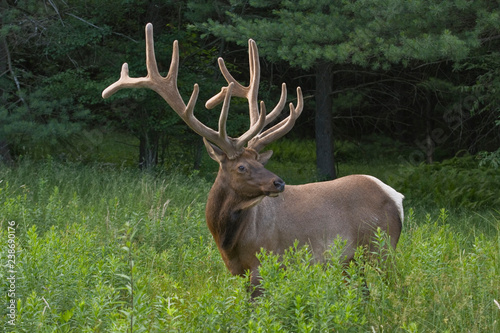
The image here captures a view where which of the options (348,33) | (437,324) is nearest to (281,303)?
(437,324)

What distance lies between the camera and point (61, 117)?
9.88 metres

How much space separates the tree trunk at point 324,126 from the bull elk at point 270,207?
25.7 ft

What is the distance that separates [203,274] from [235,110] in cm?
771

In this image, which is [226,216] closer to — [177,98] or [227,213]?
[227,213]

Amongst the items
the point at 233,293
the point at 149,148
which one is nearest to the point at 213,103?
the point at 233,293

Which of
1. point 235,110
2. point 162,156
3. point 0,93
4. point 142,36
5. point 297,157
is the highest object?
point 142,36

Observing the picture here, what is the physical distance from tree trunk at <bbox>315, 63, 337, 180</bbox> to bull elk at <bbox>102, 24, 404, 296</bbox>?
7839 millimetres

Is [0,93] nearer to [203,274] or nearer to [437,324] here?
[203,274]

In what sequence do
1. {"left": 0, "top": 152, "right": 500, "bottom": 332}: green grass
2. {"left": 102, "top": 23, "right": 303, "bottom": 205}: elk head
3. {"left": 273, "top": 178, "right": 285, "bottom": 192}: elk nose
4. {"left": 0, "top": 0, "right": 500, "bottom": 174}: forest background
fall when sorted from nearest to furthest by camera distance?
{"left": 0, "top": 152, "right": 500, "bottom": 332}: green grass
{"left": 273, "top": 178, "right": 285, "bottom": 192}: elk nose
{"left": 102, "top": 23, "right": 303, "bottom": 205}: elk head
{"left": 0, "top": 0, "right": 500, "bottom": 174}: forest background

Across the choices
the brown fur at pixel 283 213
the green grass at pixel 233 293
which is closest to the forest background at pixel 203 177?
the green grass at pixel 233 293

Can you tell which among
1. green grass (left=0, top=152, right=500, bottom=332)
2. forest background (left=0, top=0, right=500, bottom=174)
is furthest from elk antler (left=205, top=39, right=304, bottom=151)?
forest background (left=0, top=0, right=500, bottom=174)

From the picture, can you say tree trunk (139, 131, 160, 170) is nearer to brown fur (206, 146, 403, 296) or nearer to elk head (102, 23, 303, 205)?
elk head (102, 23, 303, 205)

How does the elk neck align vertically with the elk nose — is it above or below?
below

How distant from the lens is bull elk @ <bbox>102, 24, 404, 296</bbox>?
4.50 m
